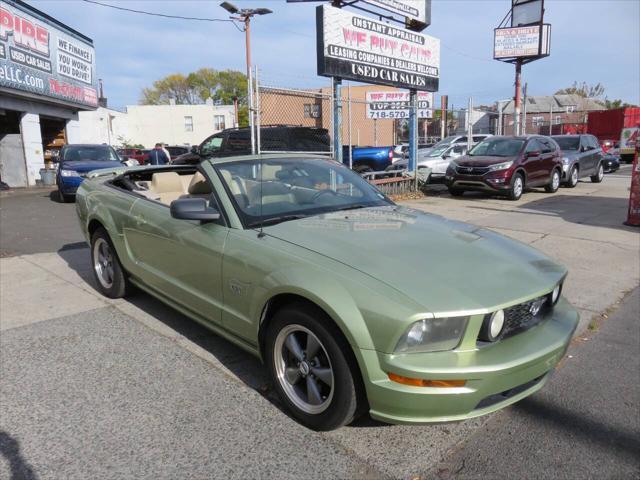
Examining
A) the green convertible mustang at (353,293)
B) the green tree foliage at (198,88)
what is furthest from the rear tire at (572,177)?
the green tree foliage at (198,88)

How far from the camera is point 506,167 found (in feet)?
41.4

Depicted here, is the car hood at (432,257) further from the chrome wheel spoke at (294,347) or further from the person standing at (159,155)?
the person standing at (159,155)

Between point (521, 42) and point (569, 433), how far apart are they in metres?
26.1

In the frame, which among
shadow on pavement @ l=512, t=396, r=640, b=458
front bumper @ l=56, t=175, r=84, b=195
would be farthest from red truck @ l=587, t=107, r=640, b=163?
shadow on pavement @ l=512, t=396, r=640, b=458

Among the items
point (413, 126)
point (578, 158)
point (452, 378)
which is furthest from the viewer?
point (578, 158)

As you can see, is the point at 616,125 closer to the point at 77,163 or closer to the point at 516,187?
the point at 516,187

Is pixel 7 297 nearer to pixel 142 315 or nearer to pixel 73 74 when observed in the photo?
pixel 142 315

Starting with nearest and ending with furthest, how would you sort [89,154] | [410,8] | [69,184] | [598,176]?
[410,8] < [69,184] < [89,154] < [598,176]

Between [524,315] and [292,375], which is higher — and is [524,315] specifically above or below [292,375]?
above

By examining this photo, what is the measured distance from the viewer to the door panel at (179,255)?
335cm

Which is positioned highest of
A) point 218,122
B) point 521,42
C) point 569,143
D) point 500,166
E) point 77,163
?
point 521,42

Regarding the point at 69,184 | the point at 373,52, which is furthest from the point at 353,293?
the point at 69,184

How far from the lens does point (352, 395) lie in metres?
2.50

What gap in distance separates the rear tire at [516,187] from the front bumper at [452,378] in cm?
1112
